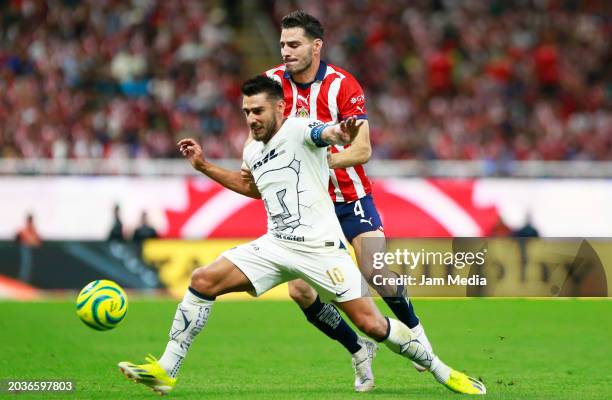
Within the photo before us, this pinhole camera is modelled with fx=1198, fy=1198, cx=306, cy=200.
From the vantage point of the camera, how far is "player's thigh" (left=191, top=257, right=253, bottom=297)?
805cm

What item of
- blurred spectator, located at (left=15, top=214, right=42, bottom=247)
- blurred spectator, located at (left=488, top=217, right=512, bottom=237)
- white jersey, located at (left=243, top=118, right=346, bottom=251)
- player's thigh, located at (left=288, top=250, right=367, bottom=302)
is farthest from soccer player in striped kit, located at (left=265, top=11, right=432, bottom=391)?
blurred spectator, located at (left=15, top=214, right=42, bottom=247)

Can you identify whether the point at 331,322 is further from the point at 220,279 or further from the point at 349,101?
the point at 349,101

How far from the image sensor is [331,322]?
8930 millimetres

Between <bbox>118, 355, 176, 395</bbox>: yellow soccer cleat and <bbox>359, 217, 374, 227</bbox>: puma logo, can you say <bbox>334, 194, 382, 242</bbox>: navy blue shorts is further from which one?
<bbox>118, 355, 176, 395</bbox>: yellow soccer cleat

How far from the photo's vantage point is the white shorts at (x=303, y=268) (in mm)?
8016

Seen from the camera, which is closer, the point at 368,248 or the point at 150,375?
the point at 150,375

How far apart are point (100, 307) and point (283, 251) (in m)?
1.44

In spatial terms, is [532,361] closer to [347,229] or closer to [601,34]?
[347,229]

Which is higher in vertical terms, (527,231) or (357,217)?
(357,217)

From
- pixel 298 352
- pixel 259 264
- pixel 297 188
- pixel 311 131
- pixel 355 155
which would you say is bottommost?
pixel 298 352

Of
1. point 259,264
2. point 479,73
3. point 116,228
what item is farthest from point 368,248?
point 479,73

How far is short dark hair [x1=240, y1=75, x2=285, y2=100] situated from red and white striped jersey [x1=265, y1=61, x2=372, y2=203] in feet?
3.10

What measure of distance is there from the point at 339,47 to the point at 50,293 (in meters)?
9.61

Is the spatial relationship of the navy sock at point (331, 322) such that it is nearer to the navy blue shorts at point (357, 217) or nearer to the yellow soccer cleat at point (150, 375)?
the navy blue shorts at point (357, 217)
